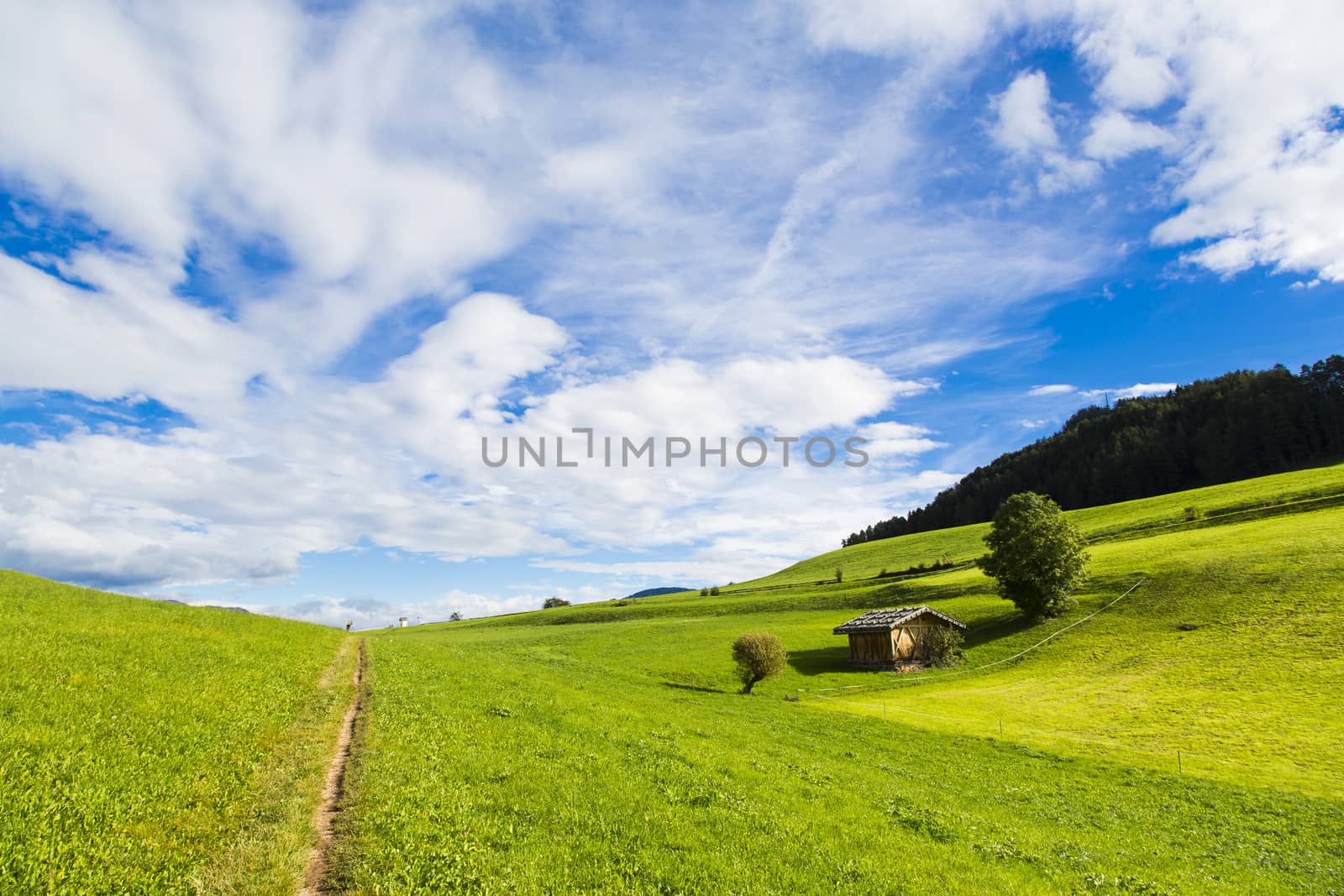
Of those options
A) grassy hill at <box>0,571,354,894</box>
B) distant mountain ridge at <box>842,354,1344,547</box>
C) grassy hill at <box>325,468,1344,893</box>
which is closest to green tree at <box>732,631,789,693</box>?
grassy hill at <box>325,468,1344,893</box>

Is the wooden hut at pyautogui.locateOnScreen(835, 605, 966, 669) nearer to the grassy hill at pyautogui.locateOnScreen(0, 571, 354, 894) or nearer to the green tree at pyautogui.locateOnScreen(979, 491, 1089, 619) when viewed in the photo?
the green tree at pyautogui.locateOnScreen(979, 491, 1089, 619)

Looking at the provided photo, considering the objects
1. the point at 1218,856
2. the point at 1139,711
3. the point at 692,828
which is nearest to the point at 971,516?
the point at 1139,711

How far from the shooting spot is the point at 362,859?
8844 millimetres

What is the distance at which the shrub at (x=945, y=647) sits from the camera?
61.1 metres

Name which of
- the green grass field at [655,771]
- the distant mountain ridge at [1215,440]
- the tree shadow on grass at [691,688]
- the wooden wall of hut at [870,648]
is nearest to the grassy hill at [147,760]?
the green grass field at [655,771]

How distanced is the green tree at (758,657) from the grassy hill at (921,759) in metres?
2.46

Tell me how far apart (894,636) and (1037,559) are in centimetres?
1860

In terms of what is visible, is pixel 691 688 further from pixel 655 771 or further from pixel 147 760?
pixel 147 760

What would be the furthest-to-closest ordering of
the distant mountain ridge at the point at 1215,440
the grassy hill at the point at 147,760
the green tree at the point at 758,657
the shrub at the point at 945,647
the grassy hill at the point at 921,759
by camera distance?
Result: the distant mountain ridge at the point at 1215,440
the shrub at the point at 945,647
the green tree at the point at 758,657
the grassy hill at the point at 921,759
the grassy hill at the point at 147,760

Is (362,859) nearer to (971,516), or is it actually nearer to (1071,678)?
(1071,678)

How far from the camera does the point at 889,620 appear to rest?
62.5 metres

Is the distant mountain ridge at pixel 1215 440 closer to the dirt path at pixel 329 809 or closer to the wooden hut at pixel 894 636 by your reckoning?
the wooden hut at pixel 894 636

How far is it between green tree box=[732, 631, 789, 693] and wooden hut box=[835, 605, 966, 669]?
15481mm

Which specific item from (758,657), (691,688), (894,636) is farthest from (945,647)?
(691,688)
